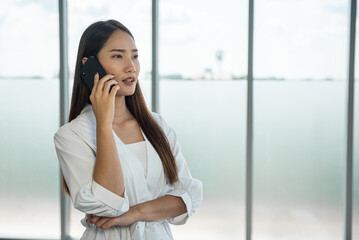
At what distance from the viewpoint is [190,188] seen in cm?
151

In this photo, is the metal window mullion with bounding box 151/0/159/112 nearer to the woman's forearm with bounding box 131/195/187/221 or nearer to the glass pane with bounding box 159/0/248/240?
the glass pane with bounding box 159/0/248/240

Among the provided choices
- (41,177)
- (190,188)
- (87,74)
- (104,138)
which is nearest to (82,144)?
(104,138)

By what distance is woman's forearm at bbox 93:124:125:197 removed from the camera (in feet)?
4.17

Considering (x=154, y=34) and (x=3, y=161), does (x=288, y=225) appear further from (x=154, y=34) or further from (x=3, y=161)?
(x=3, y=161)

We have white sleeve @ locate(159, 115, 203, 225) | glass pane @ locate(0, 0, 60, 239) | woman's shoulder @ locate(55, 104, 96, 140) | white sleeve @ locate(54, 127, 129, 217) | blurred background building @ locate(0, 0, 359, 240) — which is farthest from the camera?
glass pane @ locate(0, 0, 60, 239)

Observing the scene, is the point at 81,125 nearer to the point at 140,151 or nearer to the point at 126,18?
the point at 140,151

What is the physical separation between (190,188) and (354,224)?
2505mm

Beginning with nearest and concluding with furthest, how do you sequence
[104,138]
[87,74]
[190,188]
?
[104,138] < [87,74] < [190,188]

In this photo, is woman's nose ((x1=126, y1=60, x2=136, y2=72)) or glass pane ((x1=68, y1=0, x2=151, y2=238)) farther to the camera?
glass pane ((x1=68, y1=0, x2=151, y2=238))

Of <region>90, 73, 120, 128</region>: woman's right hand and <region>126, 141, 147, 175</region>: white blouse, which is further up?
<region>90, 73, 120, 128</region>: woman's right hand

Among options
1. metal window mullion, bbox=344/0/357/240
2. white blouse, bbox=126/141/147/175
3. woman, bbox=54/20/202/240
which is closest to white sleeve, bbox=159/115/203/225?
woman, bbox=54/20/202/240

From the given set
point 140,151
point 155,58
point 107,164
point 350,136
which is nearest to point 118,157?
point 107,164

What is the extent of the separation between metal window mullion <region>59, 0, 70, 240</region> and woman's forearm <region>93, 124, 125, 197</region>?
7.58ft

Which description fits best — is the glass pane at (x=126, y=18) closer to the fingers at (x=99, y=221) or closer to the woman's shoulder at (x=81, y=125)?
the woman's shoulder at (x=81, y=125)
